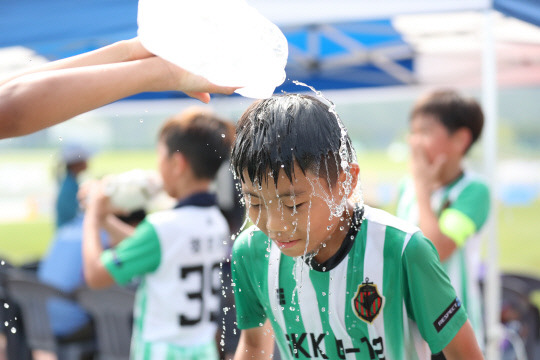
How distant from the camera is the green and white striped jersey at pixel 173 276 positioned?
2811 millimetres

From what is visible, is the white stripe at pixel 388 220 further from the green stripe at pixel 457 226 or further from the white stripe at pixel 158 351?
the white stripe at pixel 158 351

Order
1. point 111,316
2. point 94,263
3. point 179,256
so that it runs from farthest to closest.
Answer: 1. point 111,316
2. point 94,263
3. point 179,256

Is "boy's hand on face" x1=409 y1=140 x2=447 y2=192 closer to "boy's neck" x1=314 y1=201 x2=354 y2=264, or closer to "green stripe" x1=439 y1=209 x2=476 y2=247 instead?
"green stripe" x1=439 y1=209 x2=476 y2=247

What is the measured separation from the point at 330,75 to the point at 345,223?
15.2 feet

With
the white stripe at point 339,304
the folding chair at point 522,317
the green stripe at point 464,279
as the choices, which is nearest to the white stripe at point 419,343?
the white stripe at point 339,304

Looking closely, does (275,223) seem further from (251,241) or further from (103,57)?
(103,57)

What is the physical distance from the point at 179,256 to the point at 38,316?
1.66m

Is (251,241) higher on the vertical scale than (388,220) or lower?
lower

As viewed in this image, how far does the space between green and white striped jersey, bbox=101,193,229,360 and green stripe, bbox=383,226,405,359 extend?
146 cm

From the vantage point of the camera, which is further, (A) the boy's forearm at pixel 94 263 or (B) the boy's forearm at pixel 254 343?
(A) the boy's forearm at pixel 94 263

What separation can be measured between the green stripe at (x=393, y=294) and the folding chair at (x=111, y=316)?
2.62 metres

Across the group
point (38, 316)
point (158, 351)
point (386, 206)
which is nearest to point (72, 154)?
point (38, 316)

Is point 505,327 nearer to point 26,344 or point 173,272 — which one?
point 173,272

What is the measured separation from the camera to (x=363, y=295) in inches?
62.0
